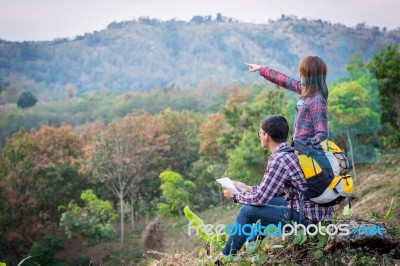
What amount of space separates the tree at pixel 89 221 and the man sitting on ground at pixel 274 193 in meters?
17.8

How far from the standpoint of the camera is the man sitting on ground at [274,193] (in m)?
3.06

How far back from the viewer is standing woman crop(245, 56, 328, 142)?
10.6 feet

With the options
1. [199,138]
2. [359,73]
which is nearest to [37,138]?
[199,138]

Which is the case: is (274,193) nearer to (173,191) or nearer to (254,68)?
(254,68)

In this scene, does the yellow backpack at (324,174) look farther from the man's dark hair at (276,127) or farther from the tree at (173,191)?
the tree at (173,191)

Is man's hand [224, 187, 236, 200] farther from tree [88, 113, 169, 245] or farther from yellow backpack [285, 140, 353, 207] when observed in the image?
tree [88, 113, 169, 245]

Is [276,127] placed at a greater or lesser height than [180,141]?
greater

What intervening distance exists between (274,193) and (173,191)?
1863 cm

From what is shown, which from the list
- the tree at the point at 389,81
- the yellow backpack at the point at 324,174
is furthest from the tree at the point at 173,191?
the yellow backpack at the point at 324,174

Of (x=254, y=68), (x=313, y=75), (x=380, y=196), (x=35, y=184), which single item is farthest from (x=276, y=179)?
(x=35, y=184)

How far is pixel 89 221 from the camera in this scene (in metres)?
20.4

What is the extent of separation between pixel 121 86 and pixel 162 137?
94287 millimetres

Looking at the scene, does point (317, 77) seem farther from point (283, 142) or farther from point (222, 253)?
point (222, 253)

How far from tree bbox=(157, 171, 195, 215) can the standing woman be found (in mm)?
17732
